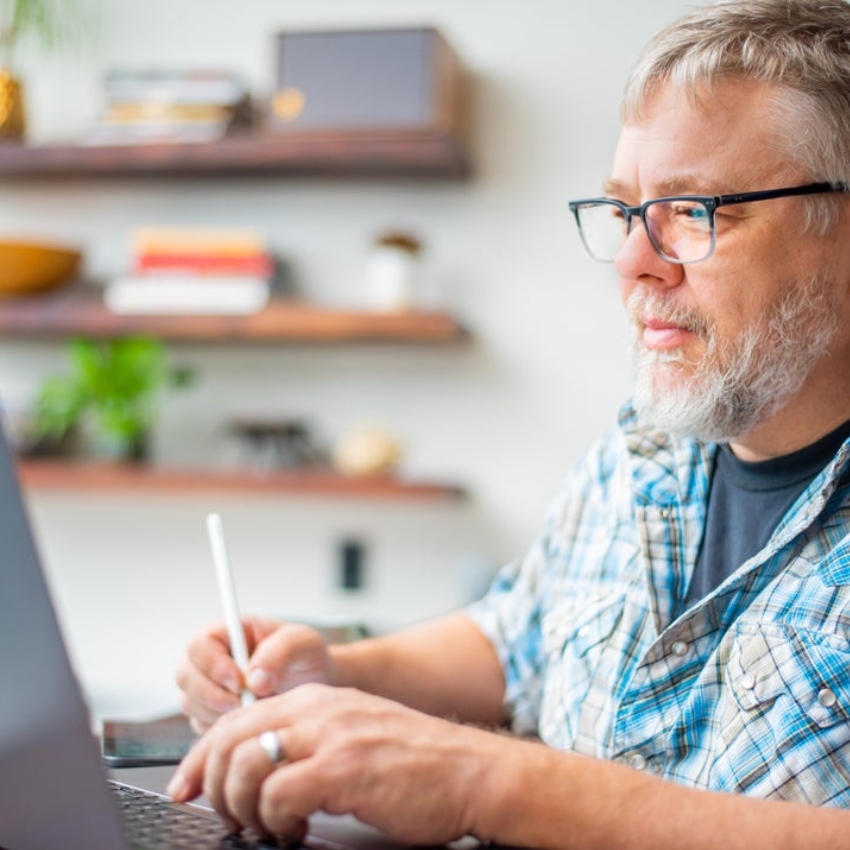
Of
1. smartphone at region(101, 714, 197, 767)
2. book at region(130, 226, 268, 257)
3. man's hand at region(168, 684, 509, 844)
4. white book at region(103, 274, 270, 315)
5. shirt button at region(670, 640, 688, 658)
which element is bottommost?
smartphone at region(101, 714, 197, 767)

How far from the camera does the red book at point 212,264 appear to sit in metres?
2.70

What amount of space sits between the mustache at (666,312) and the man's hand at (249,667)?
1.50ft

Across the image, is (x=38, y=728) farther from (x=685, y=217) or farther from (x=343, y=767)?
(x=685, y=217)

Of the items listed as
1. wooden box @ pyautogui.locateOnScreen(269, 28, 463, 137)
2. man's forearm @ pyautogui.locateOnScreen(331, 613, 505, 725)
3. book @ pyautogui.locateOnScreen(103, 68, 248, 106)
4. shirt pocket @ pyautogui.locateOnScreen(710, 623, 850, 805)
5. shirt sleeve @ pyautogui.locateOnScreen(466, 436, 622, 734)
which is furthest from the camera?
book @ pyautogui.locateOnScreen(103, 68, 248, 106)

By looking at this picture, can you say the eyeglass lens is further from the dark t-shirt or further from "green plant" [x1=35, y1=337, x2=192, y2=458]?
"green plant" [x1=35, y1=337, x2=192, y2=458]

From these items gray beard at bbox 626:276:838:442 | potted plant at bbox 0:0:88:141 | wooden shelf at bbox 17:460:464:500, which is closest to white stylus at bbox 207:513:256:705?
gray beard at bbox 626:276:838:442

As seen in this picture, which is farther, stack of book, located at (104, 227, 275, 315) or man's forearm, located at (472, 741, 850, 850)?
stack of book, located at (104, 227, 275, 315)

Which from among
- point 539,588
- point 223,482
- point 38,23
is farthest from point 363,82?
point 539,588

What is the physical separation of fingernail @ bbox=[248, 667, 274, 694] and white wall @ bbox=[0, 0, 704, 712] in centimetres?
A: 162

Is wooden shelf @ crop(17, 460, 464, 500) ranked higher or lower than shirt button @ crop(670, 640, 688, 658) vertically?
lower

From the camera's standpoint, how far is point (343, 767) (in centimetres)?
78

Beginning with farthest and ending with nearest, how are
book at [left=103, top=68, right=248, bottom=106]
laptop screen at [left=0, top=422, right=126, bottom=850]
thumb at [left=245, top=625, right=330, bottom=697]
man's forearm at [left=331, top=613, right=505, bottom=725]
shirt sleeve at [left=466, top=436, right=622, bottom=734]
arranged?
book at [left=103, top=68, right=248, bottom=106] → shirt sleeve at [left=466, top=436, right=622, bottom=734] → man's forearm at [left=331, top=613, right=505, bottom=725] → thumb at [left=245, top=625, right=330, bottom=697] → laptop screen at [left=0, top=422, right=126, bottom=850]

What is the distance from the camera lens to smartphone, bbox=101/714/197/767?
3.37 feet

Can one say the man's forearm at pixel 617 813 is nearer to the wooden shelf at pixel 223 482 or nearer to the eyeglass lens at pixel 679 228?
the eyeglass lens at pixel 679 228
